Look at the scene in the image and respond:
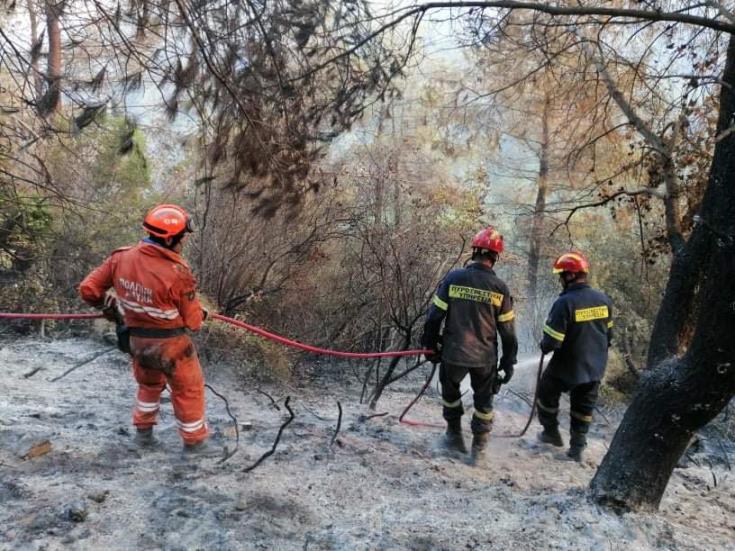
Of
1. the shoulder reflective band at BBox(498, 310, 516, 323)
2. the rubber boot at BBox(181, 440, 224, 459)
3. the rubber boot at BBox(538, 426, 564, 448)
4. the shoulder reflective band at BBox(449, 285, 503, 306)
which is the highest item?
the shoulder reflective band at BBox(449, 285, 503, 306)

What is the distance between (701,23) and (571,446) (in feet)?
11.9

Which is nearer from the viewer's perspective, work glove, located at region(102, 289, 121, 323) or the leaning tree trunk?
the leaning tree trunk

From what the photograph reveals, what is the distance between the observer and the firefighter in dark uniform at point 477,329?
14.3ft

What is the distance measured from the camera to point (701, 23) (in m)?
2.64

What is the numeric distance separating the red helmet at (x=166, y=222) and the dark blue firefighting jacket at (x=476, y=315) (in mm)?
2146

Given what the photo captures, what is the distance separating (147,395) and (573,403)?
12.3 ft

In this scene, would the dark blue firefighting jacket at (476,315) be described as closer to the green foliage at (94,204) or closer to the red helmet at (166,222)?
the red helmet at (166,222)

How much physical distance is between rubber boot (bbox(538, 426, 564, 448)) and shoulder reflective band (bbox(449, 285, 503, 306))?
5.41 feet

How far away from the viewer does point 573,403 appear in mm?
5016

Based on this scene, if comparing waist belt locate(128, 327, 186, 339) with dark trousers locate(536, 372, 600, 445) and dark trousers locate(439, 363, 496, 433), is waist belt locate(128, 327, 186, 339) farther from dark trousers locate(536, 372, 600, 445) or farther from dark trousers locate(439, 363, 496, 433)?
dark trousers locate(536, 372, 600, 445)

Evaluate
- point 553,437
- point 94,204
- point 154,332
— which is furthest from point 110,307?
point 94,204

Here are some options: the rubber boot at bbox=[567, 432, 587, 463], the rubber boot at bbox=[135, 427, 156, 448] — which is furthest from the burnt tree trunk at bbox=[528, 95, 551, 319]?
the rubber boot at bbox=[135, 427, 156, 448]

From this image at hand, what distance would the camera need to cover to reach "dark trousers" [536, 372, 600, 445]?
4.89 meters

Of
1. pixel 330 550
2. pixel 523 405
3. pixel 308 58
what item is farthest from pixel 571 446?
pixel 308 58
